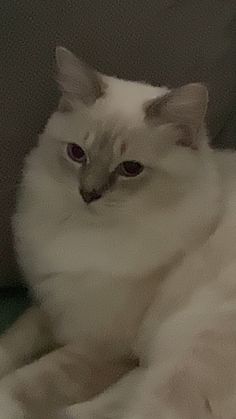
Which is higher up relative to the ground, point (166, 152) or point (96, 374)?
point (166, 152)

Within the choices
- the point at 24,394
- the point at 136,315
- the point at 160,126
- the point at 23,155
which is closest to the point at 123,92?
the point at 160,126

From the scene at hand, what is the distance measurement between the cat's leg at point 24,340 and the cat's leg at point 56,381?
77mm

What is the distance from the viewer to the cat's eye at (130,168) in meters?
1.28

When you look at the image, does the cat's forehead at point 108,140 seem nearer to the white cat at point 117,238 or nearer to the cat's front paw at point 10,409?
the white cat at point 117,238

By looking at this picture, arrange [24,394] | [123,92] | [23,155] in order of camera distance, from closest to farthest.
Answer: [24,394], [123,92], [23,155]

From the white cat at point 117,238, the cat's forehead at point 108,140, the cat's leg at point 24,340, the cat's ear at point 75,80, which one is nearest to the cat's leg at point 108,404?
the white cat at point 117,238

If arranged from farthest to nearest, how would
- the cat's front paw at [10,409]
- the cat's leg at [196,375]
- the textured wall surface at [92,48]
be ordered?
the textured wall surface at [92,48] < the cat's front paw at [10,409] < the cat's leg at [196,375]

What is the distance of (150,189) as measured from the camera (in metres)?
1.29

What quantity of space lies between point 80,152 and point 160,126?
0.43ft

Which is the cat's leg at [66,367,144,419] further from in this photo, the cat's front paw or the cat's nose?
the cat's nose

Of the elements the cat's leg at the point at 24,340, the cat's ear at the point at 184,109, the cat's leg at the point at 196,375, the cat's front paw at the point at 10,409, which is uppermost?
the cat's ear at the point at 184,109

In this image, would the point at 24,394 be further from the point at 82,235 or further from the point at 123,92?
the point at 123,92

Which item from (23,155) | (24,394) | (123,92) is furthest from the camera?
(23,155)

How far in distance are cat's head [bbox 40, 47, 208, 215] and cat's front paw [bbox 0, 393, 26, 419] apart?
1.03 ft
